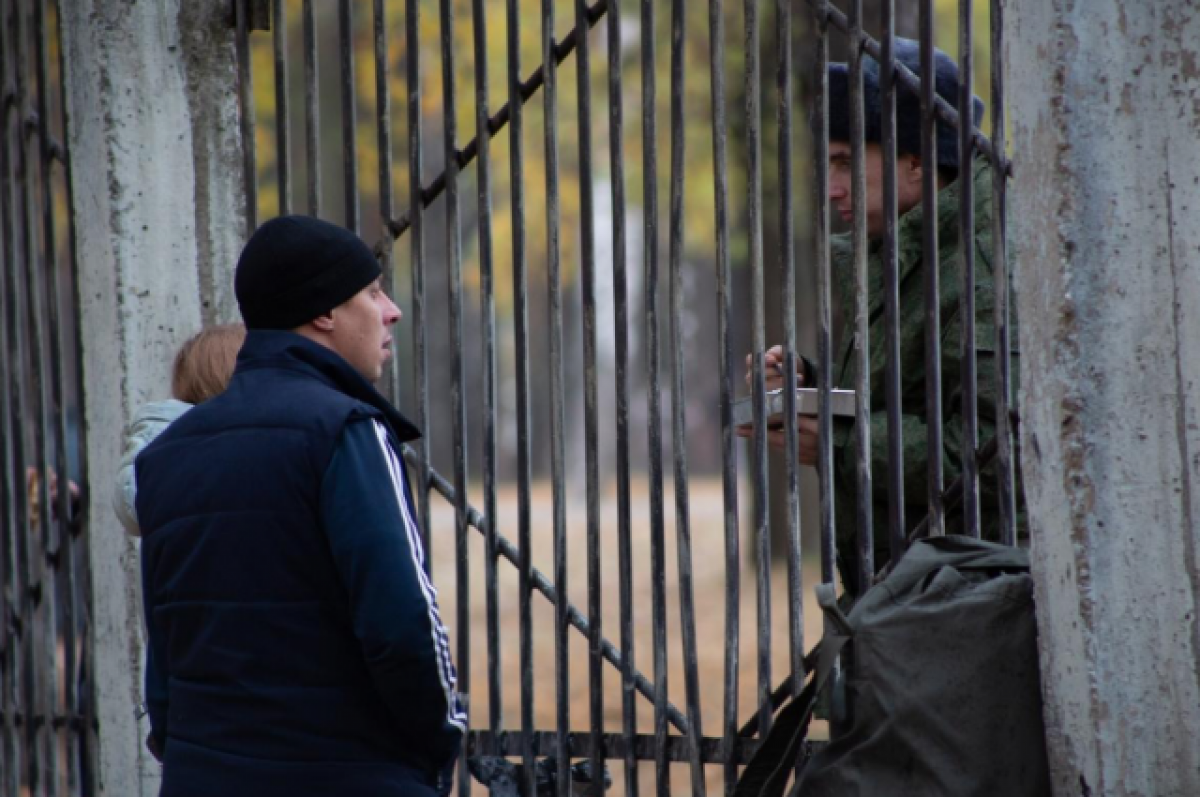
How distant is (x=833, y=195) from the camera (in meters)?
3.67

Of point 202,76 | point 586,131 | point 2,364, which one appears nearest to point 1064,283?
point 586,131

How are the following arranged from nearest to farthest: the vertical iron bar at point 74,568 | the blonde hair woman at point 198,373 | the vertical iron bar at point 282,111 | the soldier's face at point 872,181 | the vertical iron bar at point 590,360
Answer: the blonde hair woman at point 198,373 → the soldier's face at point 872,181 → the vertical iron bar at point 590,360 → the vertical iron bar at point 282,111 → the vertical iron bar at point 74,568

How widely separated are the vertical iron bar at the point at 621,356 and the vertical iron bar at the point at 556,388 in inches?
5.4

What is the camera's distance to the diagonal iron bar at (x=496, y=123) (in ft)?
12.5

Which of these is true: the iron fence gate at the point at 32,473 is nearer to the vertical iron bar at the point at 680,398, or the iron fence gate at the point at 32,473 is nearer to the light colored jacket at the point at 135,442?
the light colored jacket at the point at 135,442

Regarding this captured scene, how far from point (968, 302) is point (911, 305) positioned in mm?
228

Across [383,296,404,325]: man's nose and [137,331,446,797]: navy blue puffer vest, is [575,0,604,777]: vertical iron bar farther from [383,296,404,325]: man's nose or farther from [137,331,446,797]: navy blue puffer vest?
[137,331,446,797]: navy blue puffer vest

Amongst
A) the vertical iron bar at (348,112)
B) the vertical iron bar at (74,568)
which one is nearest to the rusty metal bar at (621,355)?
the vertical iron bar at (348,112)

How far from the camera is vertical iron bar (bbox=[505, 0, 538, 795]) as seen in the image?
3797mm

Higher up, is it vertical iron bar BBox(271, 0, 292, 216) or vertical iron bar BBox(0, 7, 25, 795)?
vertical iron bar BBox(271, 0, 292, 216)

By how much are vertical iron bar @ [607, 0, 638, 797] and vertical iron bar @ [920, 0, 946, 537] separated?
66 cm

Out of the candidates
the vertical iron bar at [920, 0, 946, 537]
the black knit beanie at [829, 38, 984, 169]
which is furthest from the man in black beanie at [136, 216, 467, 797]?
the black knit beanie at [829, 38, 984, 169]

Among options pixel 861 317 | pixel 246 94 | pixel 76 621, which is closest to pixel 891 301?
pixel 861 317

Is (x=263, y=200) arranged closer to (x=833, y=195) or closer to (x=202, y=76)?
(x=202, y=76)
